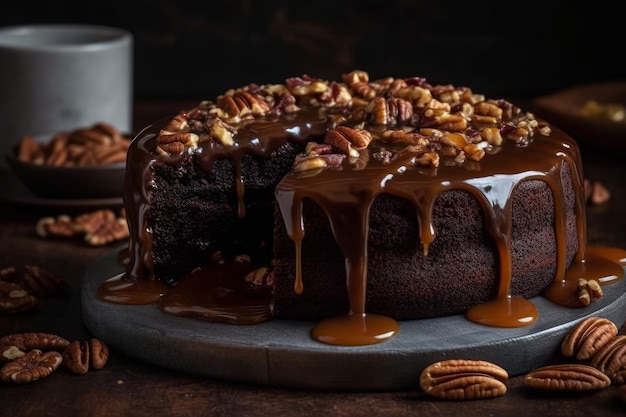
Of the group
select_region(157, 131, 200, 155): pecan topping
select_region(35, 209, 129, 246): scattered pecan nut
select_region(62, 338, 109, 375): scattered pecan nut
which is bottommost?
select_region(35, 209, 129, 246): scattered pecan nut

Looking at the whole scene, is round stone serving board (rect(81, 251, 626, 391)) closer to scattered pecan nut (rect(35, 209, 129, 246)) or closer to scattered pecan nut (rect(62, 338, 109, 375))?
scattered pecan nut (rect(62, 338, 109, 375))

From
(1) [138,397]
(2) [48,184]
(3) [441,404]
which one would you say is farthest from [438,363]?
(2) [48,184]

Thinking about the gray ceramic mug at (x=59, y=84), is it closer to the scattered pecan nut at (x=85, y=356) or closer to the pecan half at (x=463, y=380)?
the scattered pecan nut at (x=85, y=356)

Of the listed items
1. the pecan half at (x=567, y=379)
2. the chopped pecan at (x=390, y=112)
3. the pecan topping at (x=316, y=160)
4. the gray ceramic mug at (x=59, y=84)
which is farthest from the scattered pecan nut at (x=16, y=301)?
the gray ceramic mug at (x=59, y=84)

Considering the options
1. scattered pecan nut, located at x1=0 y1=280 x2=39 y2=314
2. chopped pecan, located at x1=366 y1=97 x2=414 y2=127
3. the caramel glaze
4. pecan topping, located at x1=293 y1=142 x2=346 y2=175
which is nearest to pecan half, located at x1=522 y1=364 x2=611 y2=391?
the caramel glaze

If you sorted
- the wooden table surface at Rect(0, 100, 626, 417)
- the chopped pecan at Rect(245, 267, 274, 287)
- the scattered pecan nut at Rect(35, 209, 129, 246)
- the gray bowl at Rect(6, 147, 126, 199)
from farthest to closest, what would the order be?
the gray bowl at Rect(6, 147, 126, 199) < the scattered pecan nut at Rect(35, 209, 129, 246) < the chopped pecan at Rect(245, 267, 274, 287) < the wooden table surface at Rect(0, 100, 626, 417)

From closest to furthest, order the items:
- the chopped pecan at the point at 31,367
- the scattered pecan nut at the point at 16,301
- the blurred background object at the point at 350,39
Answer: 1. the chopped pecan at the point at 31,367
2. the scattered pecan nut at the point at 16,301
3. the blurred background object at the point at 350,39

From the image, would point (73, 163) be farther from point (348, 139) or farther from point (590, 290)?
point (590, 290)
